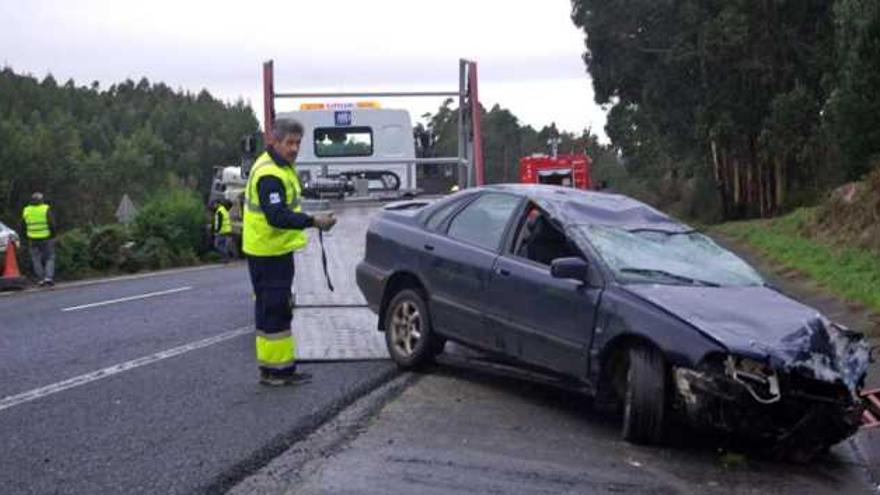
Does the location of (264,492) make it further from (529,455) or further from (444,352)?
(444,352)

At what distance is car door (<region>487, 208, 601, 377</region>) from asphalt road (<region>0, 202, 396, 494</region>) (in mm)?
1172

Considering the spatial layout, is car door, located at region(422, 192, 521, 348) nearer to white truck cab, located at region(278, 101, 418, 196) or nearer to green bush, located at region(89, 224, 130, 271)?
white truck cab, located at region(278, 101, 418, 196)

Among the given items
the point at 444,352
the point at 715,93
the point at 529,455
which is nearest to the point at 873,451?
the point at 529,455

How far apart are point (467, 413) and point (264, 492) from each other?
7.45 feet

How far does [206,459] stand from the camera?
612 centimetres

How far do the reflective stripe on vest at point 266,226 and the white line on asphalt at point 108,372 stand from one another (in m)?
1.63

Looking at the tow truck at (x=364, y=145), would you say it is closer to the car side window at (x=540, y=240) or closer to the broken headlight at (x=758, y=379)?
the car side window at (x=540, y=240)

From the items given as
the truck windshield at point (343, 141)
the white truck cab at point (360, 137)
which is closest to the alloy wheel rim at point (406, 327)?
the white truck cab at point (360, 137)

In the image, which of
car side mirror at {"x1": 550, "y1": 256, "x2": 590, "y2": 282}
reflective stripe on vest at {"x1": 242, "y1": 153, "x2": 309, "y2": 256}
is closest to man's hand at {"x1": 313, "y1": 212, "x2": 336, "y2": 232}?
reflective stripe on vest at {"x1": 242, "y1": 153, "x2": 309, "y2": 256}

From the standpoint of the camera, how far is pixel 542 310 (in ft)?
24.6

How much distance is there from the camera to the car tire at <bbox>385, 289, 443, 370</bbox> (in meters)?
8.69

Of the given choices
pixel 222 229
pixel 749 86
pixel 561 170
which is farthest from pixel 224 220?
pixel 749 86

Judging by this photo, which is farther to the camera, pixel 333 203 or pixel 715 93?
pixel 715 93

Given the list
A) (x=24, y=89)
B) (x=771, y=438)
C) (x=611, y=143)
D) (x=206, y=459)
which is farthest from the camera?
(x=24, y=89)
